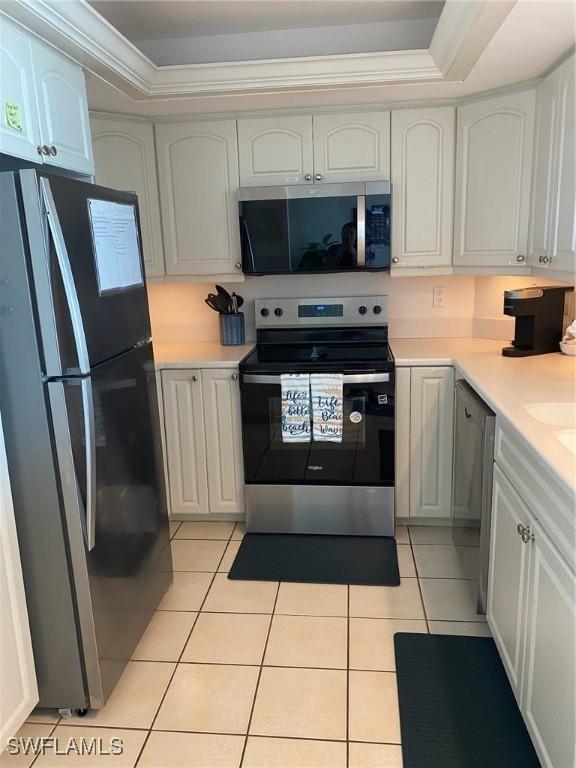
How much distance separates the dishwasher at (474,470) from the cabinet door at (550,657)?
524 millimetres

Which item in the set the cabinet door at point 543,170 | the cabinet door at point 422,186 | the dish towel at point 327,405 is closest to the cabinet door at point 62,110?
the dish towel at point 327,405

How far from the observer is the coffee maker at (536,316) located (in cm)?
260

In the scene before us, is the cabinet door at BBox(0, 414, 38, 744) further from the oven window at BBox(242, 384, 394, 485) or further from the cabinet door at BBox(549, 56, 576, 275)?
the cabinet door at BBox(549, 56, 576, 275)

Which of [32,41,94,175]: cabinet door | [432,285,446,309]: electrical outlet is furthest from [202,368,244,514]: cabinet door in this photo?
[432,285,446,309]: electrical outlet

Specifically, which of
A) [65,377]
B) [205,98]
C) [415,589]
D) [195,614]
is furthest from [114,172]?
[415,589]

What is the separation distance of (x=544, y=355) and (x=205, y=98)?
2.00 m

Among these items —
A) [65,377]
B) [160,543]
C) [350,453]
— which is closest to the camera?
[65,377]

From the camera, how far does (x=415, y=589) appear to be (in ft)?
8.21

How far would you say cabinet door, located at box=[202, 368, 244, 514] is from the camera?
2.93 metres

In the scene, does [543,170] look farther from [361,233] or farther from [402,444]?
[402,444]

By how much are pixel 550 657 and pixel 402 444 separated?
154 cm

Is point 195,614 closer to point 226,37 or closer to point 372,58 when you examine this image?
point 372,58

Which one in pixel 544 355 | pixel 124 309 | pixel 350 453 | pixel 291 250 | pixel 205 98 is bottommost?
pixel 350 453

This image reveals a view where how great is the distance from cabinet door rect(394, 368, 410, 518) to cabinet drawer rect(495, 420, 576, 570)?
0.88 m
